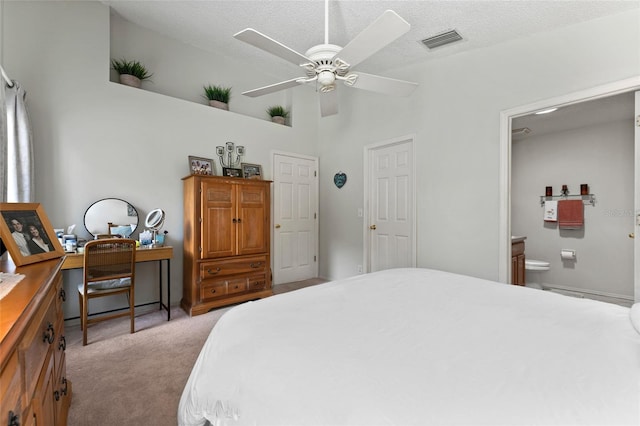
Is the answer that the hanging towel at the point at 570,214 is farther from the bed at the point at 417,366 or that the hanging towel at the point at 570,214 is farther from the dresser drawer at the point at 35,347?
the dresser drawer at the point at 35,347

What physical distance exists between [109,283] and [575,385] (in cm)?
311

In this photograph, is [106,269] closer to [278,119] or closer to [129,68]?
[129,68]

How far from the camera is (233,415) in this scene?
30.3 inches

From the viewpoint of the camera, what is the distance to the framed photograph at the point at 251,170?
12.9ft

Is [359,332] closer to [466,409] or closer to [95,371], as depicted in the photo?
[466,409]

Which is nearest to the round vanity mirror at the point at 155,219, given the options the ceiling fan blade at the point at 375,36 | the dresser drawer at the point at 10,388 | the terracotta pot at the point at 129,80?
the terracotta pot at the point at 129,80

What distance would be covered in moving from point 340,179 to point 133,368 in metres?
3.28

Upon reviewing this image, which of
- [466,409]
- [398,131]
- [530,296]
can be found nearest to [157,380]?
[466,409]

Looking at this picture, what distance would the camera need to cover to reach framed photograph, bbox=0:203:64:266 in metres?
1.12

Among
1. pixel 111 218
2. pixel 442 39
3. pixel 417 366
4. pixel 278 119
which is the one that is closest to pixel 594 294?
pixel 442 39

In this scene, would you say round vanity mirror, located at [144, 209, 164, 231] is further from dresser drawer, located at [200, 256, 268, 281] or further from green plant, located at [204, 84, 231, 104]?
green plant, located at [204, 84, 231, 104]

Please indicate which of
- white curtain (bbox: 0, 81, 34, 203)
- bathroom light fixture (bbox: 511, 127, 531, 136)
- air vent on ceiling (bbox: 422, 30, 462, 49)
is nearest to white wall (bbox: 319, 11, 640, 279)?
air vent on ceiling (bbox: 422, 30, 462, 49)

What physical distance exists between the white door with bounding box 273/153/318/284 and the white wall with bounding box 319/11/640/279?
3.82 feet

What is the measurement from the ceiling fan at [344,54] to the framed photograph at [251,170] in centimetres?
168
